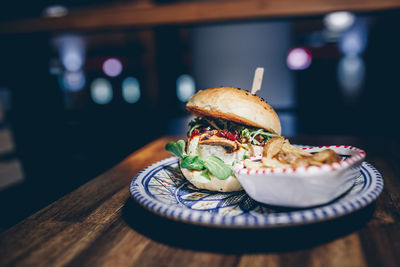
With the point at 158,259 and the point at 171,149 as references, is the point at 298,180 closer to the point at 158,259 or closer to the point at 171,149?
the point at 158,259

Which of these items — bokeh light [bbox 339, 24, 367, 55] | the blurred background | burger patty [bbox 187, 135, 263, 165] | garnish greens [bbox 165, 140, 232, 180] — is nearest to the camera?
garnish greens [bbox 165, 140, 232, 180]

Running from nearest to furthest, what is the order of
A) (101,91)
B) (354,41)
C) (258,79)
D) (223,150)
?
(223,150)
(258,79)
(101,91)
(354,41)

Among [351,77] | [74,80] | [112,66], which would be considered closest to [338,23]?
[351,77]

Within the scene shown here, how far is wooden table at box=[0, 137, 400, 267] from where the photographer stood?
71cm

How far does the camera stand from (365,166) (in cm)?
116

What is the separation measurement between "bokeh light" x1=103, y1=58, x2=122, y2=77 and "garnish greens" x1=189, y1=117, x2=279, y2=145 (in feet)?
43.7

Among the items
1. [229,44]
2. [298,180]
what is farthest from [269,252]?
[229,44]

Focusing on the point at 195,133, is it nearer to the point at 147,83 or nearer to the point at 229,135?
the point at 229,135

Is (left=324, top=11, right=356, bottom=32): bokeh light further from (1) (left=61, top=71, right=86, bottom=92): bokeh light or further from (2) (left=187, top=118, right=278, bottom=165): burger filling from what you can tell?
(2) (left=187, top=118, right=278, bottom=165): burger filling

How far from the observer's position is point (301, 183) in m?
0.79

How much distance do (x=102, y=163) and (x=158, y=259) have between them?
273 cm

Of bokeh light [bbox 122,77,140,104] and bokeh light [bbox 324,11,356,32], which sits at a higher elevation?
bokeh light [bbox 324,11,356,32]

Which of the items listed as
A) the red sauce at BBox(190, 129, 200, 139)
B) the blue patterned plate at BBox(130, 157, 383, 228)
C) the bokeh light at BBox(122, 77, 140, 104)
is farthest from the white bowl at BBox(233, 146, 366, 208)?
the bokeh light at BBox(122, 77, 140, 104)

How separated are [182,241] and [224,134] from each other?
621 millimetres
